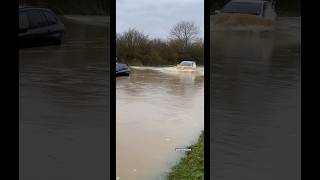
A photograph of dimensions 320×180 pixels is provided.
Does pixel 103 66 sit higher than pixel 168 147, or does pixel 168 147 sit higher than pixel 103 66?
pixel 103 66

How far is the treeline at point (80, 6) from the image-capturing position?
245 cm

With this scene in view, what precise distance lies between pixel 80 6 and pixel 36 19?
254mm

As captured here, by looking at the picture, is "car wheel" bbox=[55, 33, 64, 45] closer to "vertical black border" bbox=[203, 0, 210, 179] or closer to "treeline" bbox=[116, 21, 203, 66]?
"vertical black border" bbox=[203, 0, 210, 179]

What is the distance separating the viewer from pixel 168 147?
6.63 m

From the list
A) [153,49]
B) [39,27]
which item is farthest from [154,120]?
[39,27]

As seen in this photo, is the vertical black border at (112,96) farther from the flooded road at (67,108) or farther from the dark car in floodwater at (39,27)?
the dark car in floodwater at (39,27)

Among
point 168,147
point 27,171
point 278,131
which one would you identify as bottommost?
point 168,147

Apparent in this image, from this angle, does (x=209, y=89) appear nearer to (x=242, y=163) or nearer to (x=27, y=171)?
(x=242, y=163)

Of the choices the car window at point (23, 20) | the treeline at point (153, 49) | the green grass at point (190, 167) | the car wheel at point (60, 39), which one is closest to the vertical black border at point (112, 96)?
the car wheel at point (60, 39)

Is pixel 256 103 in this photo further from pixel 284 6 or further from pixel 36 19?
pixel 36 19

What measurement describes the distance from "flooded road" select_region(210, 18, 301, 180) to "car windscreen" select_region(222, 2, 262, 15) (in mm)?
121
